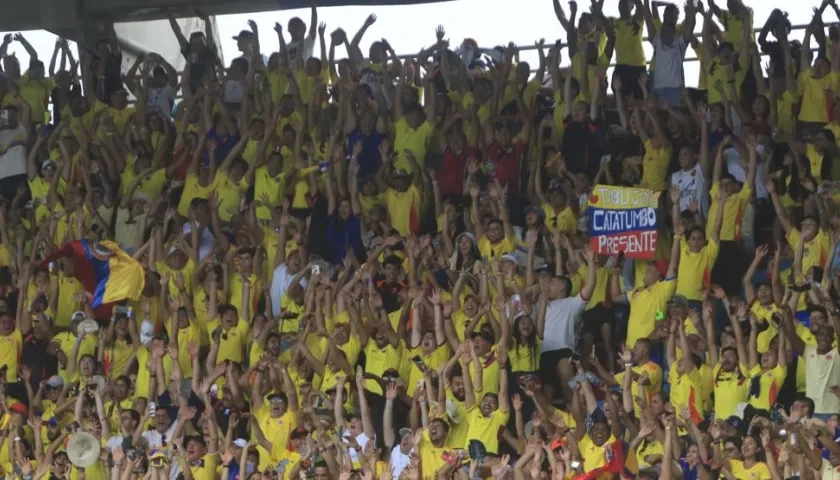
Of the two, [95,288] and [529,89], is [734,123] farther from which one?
[95,288]

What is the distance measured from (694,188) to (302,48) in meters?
5.07

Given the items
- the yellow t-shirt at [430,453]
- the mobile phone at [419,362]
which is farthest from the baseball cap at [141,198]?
the yellow t-shirt at [430,453]

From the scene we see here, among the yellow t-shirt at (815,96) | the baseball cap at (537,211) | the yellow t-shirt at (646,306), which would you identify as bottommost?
the yellow t-shirt at (646,306)

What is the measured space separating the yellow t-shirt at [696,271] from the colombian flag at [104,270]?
501 centimetres

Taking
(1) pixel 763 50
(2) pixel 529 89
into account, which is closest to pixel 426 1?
(2) pixel 529 89

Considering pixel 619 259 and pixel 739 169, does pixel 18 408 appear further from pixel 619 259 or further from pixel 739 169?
pixel 739 169

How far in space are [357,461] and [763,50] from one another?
5504 millimetres

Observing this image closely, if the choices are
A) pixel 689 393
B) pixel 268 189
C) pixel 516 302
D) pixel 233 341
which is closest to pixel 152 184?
pixel 268 189

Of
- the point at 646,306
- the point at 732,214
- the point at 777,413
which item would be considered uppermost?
the point at 732,214

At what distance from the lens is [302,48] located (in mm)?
18969

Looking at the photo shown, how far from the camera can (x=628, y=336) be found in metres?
15.1

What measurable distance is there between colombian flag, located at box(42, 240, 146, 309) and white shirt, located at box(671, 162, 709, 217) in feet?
16.4

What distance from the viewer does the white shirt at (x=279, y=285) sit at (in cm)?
1650

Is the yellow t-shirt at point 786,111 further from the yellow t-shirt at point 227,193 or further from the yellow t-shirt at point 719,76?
the yellow t-shirt at point 227,193
